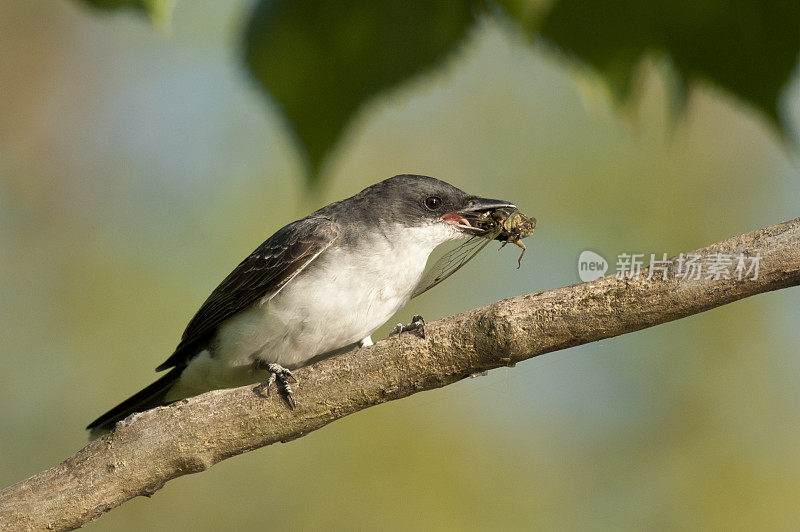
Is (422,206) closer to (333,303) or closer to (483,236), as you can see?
(483,236)

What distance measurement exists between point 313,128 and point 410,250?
274 cm

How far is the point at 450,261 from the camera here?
4.26 meters

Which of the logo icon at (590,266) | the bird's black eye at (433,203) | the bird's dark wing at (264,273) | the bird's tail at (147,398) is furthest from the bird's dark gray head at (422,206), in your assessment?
the logo icon at (590,266)

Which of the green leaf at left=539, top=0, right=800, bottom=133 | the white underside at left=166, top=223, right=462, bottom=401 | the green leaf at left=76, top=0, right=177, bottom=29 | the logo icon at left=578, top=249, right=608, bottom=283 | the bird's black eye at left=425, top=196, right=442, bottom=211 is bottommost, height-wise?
the logo icon at left=578, top=249, right=608, bottom=283

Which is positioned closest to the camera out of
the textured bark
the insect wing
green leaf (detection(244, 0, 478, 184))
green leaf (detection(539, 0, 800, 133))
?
green leaf (detection(539, 0, 800, 133))

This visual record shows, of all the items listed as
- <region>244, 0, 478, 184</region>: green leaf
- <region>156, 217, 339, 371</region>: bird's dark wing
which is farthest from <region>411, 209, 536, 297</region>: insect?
<region>244, 0, 478, 184</region>: green leaf

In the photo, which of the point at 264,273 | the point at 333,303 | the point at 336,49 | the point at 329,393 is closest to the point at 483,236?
the point at 333,303

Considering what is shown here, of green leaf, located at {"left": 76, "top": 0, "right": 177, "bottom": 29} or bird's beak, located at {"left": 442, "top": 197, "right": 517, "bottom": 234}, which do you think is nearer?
green leaf, located at {"left": 76, "top": 0, "right": 177, "bottom": 29}

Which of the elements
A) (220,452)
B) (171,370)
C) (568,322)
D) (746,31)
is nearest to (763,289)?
(568,322)

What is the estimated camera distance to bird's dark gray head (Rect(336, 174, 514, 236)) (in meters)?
4.48

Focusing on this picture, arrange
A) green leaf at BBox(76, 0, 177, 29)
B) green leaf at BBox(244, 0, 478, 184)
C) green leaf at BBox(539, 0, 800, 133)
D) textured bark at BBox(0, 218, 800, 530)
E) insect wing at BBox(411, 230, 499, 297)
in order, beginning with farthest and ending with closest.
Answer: insect wing at BBox(411, 230, 499, 297), textured bark at BBox(0, 218, 800, 530), green leaf at BBox(244, 0, 478, 184), green leaf at BBox(539, 0, 800, 133), green leaf at BBox(76, 0, 177, 29)

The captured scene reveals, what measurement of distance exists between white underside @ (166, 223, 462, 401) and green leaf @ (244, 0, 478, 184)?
251 cm

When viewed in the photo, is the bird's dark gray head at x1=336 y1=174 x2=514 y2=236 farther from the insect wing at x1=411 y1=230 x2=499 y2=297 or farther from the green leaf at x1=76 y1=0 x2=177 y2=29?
the green leaf at x1=76 y1=0 x2=177 y2=29

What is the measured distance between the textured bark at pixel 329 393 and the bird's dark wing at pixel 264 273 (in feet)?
4.36
